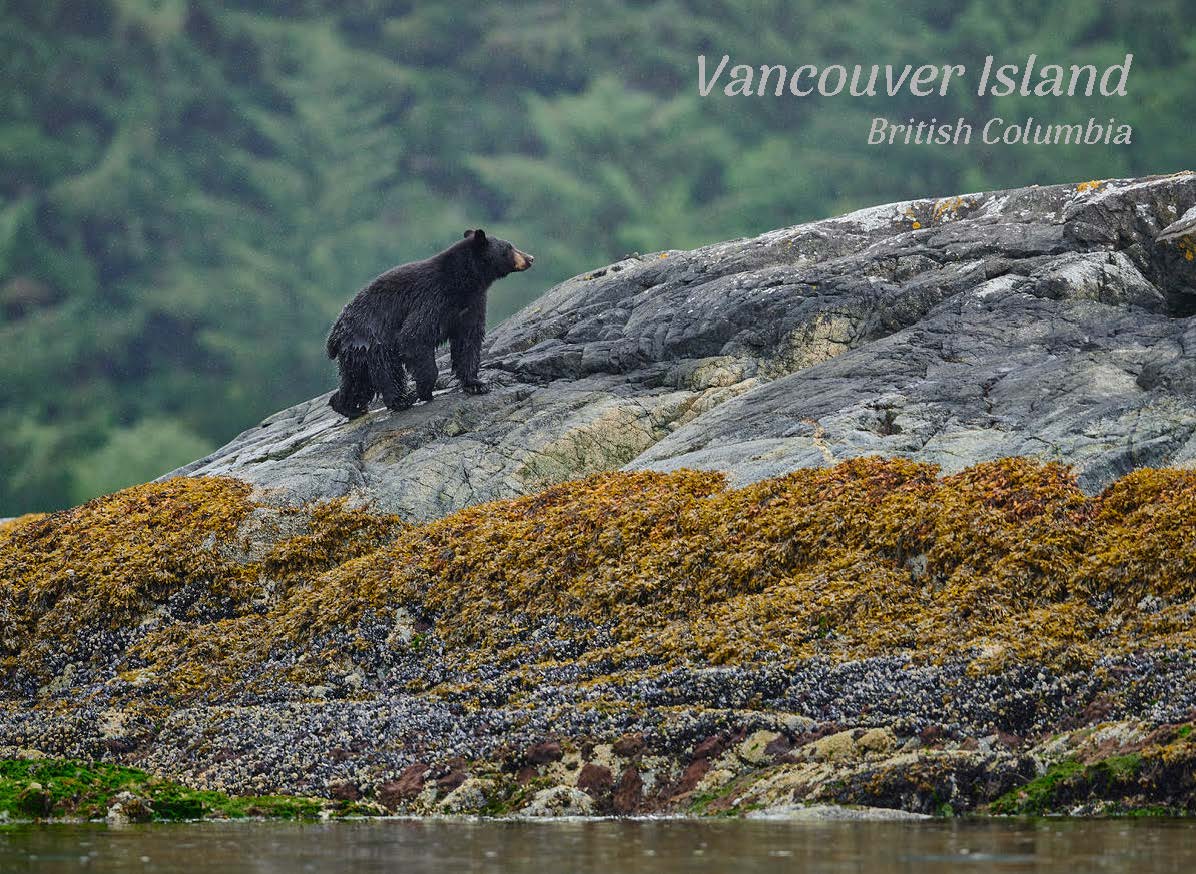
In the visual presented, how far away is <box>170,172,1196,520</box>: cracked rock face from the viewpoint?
12.3 m

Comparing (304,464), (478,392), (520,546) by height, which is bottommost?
(520,546)

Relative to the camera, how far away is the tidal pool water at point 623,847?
6051 mm

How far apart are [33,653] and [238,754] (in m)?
3.74

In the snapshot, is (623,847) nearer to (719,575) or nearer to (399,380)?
→ (719,575)

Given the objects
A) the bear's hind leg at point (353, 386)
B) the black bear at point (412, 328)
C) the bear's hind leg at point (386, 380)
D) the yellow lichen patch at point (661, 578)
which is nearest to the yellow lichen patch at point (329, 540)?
the yellow lichen patch at point (661, 578)

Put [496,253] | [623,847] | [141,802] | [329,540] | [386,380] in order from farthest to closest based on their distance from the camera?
[496,253], [386,380], [329,540], [141,802], [623,847]

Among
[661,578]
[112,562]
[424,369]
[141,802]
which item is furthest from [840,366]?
[141,802]

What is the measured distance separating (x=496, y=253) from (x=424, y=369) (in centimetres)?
213

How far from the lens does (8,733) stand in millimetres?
10562

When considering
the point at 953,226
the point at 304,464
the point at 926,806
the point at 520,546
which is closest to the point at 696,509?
the point at 520,546

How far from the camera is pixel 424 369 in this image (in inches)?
666

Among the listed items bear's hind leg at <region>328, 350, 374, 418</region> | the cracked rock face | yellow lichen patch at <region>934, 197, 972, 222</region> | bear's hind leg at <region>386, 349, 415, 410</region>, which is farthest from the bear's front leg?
yellow lichen patch at <region>934, 197, 972, 222</region>

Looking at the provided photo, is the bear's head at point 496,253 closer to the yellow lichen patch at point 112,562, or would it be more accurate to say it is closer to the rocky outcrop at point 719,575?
the rocky outcrop at point 719,575

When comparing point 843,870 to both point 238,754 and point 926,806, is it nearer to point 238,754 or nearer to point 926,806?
point 926,806
